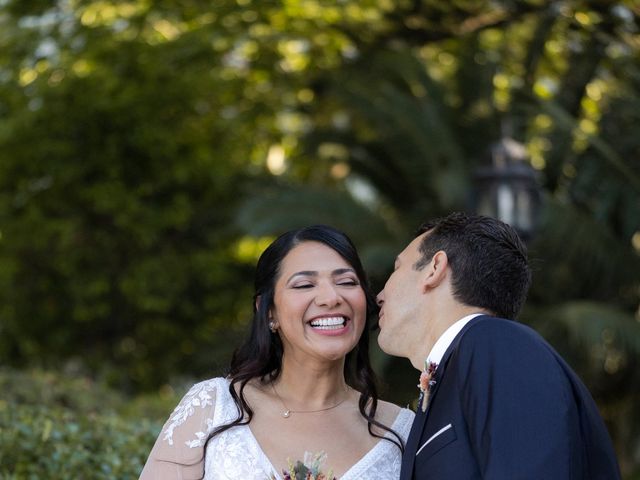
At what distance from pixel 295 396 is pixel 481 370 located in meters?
1.28

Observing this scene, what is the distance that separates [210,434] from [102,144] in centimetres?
924

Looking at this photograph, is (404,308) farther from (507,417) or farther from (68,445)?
(68,445)

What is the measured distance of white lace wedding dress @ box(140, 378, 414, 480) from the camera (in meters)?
3.83

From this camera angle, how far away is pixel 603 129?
1121cm

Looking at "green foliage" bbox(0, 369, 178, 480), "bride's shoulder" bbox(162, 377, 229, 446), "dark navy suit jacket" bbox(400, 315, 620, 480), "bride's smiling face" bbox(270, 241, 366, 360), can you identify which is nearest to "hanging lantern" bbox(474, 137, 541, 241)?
"green foliage" bbox(0, 369, 178, 480)

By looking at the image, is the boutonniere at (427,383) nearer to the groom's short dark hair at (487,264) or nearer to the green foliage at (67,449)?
the groom's short dark hair at (487,264)

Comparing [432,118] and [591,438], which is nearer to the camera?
[591,438]

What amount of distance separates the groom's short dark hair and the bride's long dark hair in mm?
733

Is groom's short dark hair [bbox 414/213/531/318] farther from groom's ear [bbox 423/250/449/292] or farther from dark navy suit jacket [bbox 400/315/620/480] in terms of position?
dark navy suit jacket [bbox 400/315/620/480]

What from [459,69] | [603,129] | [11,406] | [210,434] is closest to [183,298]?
[459,69]

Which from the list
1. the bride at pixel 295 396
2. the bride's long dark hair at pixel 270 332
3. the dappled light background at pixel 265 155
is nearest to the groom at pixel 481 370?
the bride at pixel 295 396

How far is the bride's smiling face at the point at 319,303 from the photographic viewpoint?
160 inches

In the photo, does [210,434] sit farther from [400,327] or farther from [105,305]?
[105,305]

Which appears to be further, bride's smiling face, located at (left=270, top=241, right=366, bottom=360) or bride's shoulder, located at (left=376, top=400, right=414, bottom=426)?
bride's shoulder, located at (left=376, top=400, right=414, bottom=426)
